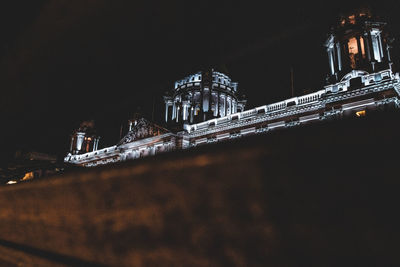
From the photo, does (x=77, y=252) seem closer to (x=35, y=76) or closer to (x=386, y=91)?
(x=35, y=76)

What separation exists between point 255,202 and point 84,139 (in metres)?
59.0

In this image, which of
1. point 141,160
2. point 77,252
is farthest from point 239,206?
point 77,252

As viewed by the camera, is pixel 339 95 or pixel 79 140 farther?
pixel 79 140

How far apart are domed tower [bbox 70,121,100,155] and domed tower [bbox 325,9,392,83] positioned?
46.1m

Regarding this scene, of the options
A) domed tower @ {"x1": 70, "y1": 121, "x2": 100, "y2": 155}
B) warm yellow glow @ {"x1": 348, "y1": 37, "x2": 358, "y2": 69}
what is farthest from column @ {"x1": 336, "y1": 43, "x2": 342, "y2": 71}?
domed tower @ {"x1": 70, "y1": 121, "x2": 100, "y2": 155}

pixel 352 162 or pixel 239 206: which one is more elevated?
pixel 352 162

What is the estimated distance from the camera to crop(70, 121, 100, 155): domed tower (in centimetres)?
5376

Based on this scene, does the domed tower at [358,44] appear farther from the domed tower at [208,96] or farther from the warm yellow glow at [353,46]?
the domed tower at [208,96]

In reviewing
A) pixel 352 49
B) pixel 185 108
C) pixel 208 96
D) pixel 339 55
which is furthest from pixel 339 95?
pixel 208 96

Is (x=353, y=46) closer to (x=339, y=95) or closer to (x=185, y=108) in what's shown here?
(x=339, y=95)

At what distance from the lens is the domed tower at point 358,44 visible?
2277 cm

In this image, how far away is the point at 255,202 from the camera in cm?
159

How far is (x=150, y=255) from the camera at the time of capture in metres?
2.22

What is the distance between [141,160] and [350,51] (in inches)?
1082
